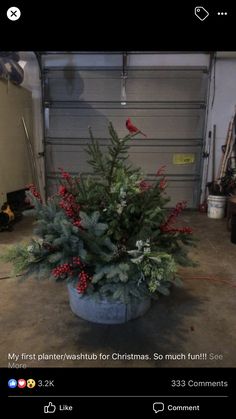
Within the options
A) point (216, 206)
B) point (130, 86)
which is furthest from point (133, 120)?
point (216, 206)

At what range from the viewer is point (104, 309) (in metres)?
1.45

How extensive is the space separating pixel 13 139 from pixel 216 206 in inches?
113

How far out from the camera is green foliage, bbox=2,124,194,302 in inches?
49.4

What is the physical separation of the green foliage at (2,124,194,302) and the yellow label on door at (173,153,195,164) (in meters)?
3.12

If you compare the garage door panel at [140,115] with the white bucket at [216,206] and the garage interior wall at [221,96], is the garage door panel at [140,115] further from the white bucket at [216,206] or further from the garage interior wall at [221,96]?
the white bucket at [216,206]

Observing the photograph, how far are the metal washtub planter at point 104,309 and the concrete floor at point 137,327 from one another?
1.4 inches

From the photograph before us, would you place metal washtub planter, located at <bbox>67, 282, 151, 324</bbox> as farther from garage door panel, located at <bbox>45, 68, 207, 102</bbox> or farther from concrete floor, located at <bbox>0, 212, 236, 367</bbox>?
garage door panel, located at <bbox>45, 68, 207, 102</bbox>

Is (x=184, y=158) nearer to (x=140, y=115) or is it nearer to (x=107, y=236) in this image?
(x=140, y=115)

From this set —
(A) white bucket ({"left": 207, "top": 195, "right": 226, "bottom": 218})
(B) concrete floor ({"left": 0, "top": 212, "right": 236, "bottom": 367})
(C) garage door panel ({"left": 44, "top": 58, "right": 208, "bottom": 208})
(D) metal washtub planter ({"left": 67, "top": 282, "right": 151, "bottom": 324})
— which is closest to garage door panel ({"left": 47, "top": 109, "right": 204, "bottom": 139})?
(C) garage door panel ({"left": 44, "top": 58, "right": 208, "bottom": 208})

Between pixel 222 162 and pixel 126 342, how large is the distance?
3.71 meters

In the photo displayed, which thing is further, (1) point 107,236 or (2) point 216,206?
(2) point 216,206
